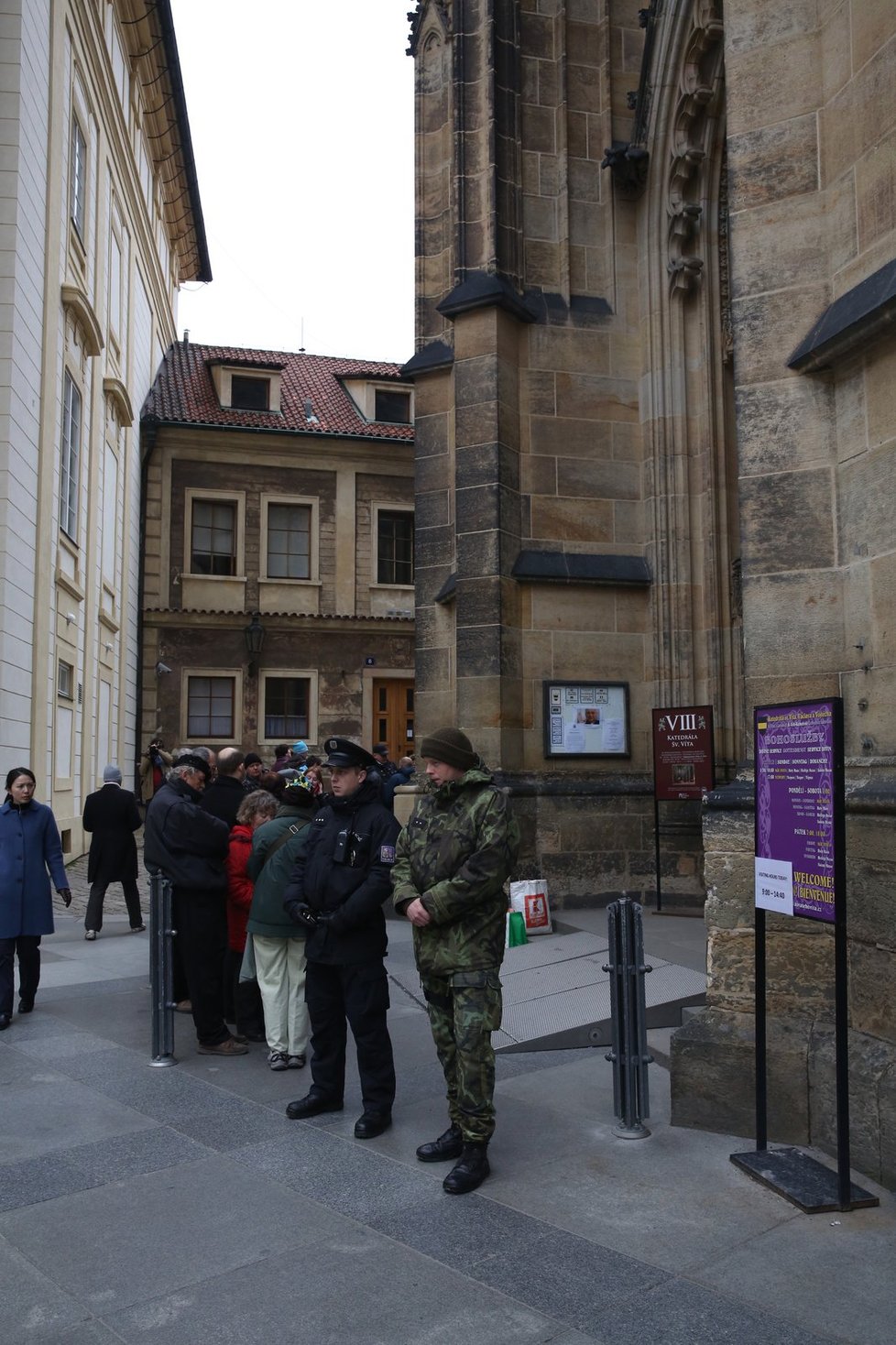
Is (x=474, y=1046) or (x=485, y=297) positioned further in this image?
(x=485, y=297)

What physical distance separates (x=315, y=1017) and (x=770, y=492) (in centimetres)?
333

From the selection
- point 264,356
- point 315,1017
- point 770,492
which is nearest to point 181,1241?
point 315,1017

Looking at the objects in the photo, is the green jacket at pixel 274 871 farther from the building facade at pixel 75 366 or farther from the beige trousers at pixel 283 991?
the building facade at pixel 75 366

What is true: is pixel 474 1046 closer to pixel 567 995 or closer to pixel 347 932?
pixel 347 932

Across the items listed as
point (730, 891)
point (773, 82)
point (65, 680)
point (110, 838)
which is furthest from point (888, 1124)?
point (65, 680)

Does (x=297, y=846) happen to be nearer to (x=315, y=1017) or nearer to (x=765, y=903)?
(x=315, y=1017)

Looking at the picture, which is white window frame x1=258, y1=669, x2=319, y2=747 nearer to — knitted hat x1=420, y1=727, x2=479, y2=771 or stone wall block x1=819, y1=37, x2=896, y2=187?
knitted hat x1=420, y1=727, x2=479, y2=771

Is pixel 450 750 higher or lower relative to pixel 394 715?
lower

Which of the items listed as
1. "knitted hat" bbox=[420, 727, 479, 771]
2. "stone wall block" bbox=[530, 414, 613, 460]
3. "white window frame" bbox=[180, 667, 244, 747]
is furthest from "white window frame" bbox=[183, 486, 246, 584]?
"knitted hat" bbox=[420, 727, 479, 771]

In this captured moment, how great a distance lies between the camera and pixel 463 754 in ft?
16.1

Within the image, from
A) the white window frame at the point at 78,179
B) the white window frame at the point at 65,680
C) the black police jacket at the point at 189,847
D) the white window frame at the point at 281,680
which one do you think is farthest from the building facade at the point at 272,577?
the black police jacket at the point at 189,847

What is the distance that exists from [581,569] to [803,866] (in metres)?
6.67

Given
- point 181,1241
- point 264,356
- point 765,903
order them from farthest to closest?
point 264,356
point 765,903
point 181,1241

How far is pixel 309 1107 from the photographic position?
5410mm
